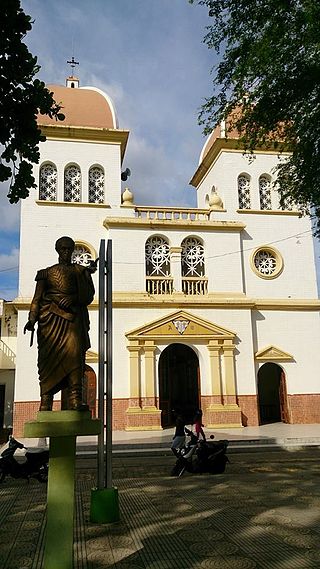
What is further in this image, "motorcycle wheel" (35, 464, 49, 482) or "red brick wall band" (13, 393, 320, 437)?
"red brick wall band" (13, 393, 320, 437)

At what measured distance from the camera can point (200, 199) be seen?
26125mm

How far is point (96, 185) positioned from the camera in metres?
21.0

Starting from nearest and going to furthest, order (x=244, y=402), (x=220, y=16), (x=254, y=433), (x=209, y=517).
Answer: (x=209, y=517) → (x=220, y=16) → (x=254, y=433) → (x=244, y=402)

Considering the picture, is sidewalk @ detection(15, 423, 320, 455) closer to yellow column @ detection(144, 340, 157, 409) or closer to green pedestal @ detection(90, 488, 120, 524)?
yellow column @ detection(144, 340, 157, 409)

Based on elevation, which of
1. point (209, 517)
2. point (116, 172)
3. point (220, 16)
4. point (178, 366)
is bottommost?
point (209, 517)

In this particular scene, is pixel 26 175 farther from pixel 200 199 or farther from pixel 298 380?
pixel 200 199

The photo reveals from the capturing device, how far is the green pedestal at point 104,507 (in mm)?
6246

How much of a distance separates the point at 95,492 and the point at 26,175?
3955mm

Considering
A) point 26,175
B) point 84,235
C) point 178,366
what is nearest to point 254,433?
point 178,366

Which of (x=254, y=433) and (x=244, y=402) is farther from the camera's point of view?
(x=244, y=402)

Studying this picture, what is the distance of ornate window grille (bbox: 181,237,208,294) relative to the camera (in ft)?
66.0

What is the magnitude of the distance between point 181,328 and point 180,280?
6.58ft

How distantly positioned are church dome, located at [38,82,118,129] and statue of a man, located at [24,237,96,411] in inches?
674

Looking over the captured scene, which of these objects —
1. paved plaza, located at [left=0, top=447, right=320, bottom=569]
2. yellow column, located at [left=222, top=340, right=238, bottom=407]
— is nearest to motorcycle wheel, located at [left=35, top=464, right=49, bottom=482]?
paved plaza, located at [left=0, top=447, right=320, bottom=569]
